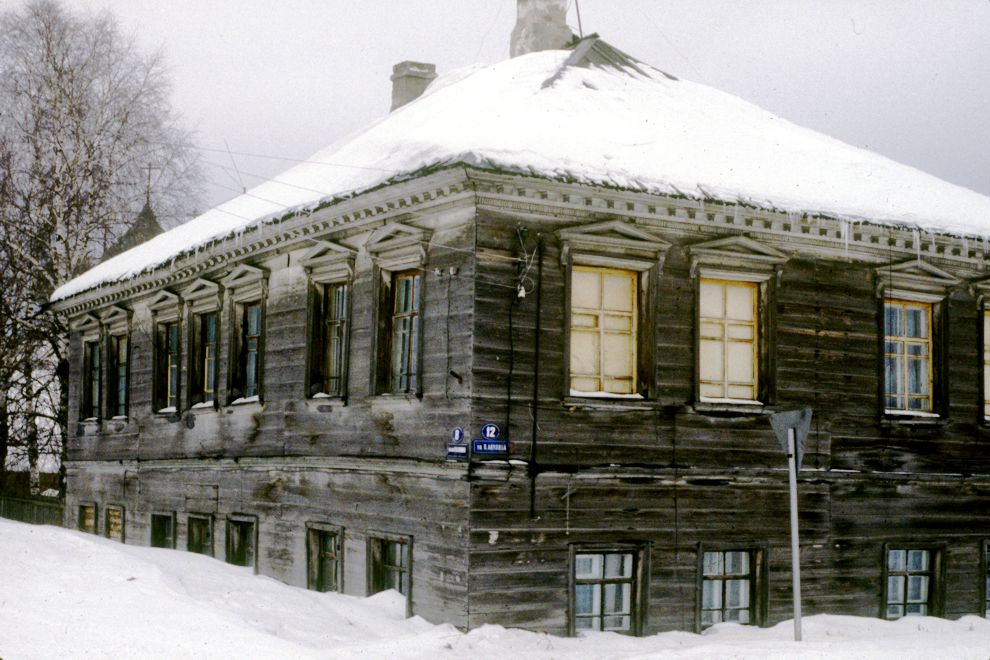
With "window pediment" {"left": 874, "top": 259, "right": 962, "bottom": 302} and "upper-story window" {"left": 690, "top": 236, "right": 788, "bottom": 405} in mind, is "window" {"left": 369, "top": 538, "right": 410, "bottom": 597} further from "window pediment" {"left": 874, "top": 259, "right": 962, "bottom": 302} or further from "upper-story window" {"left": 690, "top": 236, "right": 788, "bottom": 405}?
"window pediment" {"left": 874, "top": 259, "right": 962, "bottom": 302}

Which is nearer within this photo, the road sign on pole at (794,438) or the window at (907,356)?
the road sign on pole at (794,438)

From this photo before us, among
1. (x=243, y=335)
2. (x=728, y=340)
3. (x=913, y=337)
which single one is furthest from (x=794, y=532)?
(x=243, y=335)

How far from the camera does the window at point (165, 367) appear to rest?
933 inches

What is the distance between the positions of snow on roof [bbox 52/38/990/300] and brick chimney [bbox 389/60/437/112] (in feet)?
7.35

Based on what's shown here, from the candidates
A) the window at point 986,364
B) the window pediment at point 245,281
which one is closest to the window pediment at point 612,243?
the window at point 986,364

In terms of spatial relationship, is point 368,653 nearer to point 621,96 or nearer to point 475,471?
point 475,471

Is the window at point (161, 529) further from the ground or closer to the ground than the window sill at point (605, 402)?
closer to the ground

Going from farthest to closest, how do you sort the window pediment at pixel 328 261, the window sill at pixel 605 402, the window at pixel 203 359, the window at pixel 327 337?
the window at pixel 203 359, the window at pixel 327 337, the window pediment at pixel 328 261, the window sill at pixel 605 402

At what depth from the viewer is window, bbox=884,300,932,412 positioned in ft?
57.5

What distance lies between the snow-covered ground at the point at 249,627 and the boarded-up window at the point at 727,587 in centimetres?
27

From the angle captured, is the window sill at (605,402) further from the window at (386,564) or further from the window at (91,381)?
the window at (91,381)

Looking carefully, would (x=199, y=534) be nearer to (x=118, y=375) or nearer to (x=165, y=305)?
(x=165, y=305)

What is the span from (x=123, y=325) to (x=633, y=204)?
14.2 meters

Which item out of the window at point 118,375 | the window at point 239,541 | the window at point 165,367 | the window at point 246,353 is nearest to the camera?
the window at point 239,541
